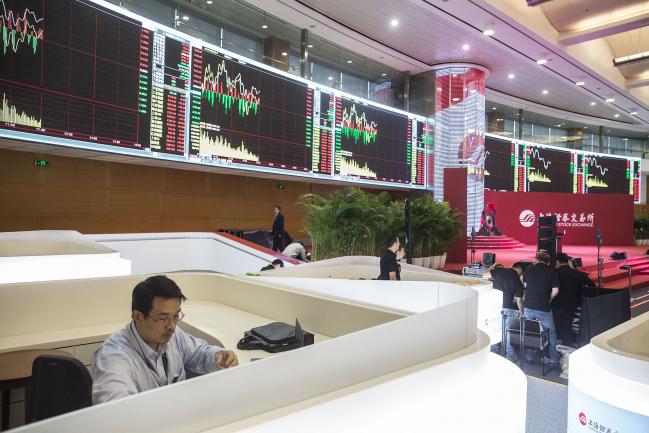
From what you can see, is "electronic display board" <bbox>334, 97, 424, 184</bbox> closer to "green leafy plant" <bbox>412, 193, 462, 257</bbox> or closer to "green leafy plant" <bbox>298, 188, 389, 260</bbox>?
"green leafy plant" <bbox>412, 193, 462, 257</bbox>

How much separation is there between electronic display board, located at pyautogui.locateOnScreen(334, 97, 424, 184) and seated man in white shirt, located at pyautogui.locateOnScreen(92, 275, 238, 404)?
8092mm

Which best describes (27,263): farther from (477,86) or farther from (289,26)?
(477,86)

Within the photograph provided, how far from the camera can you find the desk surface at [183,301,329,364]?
7.52ft

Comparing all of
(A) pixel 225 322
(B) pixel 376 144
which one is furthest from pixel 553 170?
(A) pixel 225 322

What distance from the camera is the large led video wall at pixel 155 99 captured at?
5.34 metres

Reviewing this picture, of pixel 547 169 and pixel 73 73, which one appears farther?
pixel 547 169

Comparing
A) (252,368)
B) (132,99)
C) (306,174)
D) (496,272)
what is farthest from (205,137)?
(252,368)

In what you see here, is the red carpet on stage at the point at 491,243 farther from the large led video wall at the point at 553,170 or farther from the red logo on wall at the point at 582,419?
the red logo on wall at the point at 582,419

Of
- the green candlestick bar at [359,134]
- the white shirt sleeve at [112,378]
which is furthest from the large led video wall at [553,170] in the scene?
the white shirt sleeve at [112,378]

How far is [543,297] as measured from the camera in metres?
4.91

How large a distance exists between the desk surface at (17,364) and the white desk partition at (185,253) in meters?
4.24

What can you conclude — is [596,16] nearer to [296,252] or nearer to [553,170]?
[296,252]

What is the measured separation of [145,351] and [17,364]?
0.91 meters

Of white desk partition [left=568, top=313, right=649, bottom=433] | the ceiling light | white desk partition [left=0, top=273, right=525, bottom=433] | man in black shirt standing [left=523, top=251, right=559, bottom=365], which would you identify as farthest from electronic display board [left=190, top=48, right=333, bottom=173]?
the ceiling light
